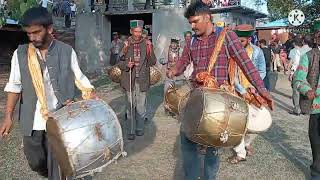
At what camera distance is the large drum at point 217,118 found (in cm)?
366

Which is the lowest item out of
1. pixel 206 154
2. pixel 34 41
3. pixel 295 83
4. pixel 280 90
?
pixel 280 90

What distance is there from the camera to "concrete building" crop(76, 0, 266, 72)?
19.3 metres

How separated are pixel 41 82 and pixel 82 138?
68cm

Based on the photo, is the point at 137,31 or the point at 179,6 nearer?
the point at 137,31

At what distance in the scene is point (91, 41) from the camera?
20828mm

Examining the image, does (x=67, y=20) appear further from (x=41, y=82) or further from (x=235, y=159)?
(x=41, y=82)

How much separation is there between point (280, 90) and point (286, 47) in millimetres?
10049

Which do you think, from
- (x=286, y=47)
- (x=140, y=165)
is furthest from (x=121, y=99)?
(x=286, y=47)

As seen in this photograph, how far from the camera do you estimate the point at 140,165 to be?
5.96 meters

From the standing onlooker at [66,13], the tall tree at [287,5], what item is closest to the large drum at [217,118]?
the standing onlooker at [66,13]

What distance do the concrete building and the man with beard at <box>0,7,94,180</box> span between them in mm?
15203

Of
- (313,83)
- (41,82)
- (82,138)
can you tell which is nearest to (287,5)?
(313,83)

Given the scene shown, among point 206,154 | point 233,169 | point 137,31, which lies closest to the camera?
point 206,154

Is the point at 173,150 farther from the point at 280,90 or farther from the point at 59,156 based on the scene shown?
the point at 280,90
